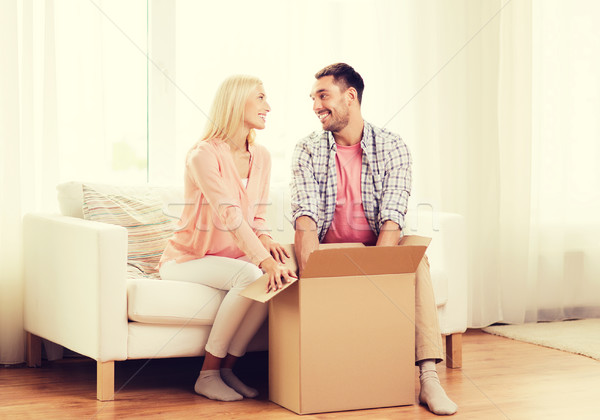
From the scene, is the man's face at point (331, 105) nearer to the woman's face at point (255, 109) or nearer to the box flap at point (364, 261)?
the woman's face at point (255, 109)

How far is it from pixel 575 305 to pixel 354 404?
2.19 meters

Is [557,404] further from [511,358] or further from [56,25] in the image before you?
[56,25]

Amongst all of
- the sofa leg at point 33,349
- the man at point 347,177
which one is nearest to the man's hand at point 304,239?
the man at point 347,177

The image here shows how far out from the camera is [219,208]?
2469mm

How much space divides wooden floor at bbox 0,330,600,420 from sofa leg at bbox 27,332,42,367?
0.04 m

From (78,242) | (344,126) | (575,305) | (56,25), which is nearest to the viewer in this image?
(78,242)

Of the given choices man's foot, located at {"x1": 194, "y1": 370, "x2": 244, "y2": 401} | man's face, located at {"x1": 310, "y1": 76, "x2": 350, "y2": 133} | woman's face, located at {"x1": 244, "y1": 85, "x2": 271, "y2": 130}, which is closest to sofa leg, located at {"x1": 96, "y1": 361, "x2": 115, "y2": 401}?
man's foot, located at {"x1": 194, "y1": 370, "x2": 244, "y2": 401}

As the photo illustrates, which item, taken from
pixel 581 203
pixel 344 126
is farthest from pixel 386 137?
pixel 581 203

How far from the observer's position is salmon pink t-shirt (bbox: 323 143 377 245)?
8.55 ft

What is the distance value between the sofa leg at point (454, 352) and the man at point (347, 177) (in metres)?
0.52

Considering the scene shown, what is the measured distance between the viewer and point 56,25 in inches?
121

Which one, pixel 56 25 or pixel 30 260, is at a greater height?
pixel 56 25

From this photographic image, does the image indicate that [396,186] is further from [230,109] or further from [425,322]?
[230,109]

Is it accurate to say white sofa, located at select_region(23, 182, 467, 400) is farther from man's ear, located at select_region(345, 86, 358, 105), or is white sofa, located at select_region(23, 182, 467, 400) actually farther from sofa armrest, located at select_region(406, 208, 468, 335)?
man's ear, located at select_region(345, 86, 358, 105)
